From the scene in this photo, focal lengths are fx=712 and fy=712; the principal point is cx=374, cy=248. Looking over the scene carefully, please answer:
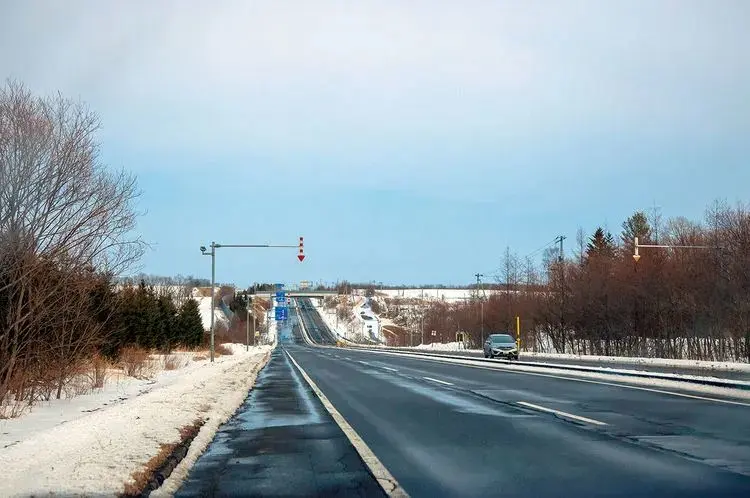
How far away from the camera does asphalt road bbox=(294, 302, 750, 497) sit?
8.17 m

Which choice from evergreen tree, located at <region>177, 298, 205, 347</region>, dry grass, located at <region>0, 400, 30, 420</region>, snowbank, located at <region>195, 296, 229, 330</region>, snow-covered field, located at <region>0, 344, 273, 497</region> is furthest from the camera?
snowbank, located at <region>195, 296, 229, 330</region>

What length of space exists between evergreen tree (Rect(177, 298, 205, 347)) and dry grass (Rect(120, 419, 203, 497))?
54.2m

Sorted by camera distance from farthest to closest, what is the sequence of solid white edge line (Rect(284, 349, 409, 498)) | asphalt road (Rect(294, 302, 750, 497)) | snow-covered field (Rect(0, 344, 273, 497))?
asphalt road (Rect(294, 302, 750, 497))
solid white edge line (Rect(284, 349, 409, 498))
snow-covered field (Rect(0, 344, 273, 497))

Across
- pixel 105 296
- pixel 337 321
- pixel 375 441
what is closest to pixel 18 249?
pixel 105 296

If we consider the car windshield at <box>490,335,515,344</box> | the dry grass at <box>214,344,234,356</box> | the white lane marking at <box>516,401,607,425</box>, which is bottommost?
the dry grass at <box>214,344,234,356</box>

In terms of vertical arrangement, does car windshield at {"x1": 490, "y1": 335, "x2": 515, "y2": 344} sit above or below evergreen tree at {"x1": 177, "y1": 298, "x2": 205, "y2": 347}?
below

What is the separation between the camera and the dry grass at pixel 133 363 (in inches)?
1142

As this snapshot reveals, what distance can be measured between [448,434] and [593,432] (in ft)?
8.21

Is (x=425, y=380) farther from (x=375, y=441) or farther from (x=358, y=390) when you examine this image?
(x=375, y=441)

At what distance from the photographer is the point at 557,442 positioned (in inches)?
444

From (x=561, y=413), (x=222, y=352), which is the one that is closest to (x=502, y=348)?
(x=222, y=352)

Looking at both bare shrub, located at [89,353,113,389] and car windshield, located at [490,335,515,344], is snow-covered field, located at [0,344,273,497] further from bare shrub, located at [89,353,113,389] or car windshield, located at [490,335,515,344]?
car windshield, located at [490,335,515,344]

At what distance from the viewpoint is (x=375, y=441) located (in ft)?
38.6

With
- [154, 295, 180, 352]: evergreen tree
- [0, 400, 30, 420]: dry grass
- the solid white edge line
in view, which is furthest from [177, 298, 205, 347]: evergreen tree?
the solid white edge line
